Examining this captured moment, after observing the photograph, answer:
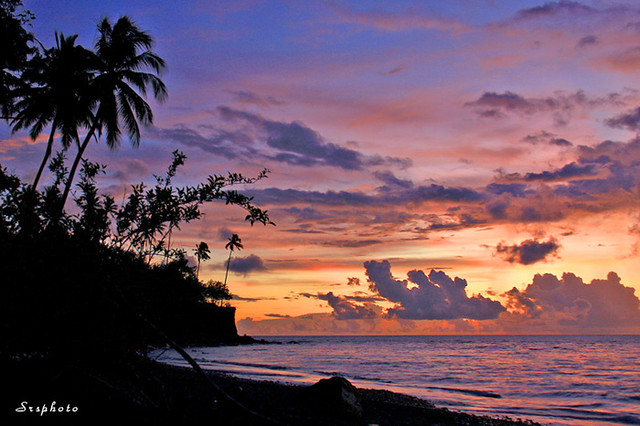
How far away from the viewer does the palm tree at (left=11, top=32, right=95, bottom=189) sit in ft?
84.7

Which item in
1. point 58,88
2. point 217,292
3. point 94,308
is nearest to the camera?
point 94,308

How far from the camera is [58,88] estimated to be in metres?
25.8

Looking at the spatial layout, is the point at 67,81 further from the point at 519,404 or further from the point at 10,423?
the point at 519,404

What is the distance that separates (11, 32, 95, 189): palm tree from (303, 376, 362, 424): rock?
21.8 meters

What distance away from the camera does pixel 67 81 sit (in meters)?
25.9

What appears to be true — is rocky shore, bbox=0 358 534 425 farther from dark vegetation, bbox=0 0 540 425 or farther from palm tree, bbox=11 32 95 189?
palm tree, bbox=11 32 95 189

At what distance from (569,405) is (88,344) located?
854 inches

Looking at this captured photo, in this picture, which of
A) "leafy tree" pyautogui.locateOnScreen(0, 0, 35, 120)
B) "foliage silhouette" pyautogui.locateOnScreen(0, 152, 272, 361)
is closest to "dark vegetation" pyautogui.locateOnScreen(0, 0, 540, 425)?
"foliage silhouette" pyautogui.locateOnScreen(0, 152, 272, 361)

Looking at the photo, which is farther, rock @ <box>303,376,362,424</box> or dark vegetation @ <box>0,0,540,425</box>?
rock @ <box>303,376,362,424</box>

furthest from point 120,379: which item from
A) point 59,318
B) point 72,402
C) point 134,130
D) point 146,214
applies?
point 134,130

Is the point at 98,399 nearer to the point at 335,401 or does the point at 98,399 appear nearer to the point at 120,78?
the point at 335,401

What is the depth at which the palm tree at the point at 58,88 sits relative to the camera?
25812 millimetres

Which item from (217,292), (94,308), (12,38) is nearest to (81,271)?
(94,308)

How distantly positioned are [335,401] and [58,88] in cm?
2448
